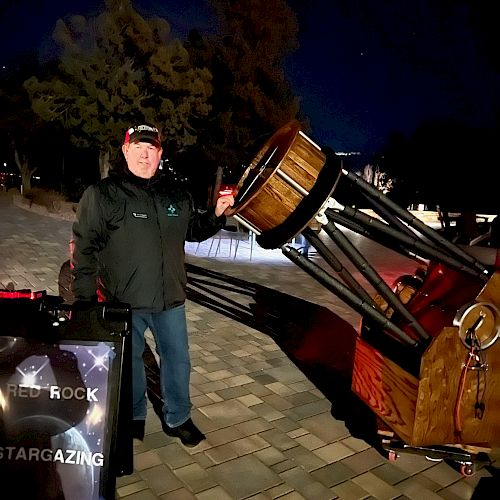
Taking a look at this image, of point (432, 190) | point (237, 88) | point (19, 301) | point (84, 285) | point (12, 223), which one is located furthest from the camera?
point (432, 190)

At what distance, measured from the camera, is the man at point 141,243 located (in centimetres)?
285

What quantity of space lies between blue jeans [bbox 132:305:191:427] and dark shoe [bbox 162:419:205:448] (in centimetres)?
4

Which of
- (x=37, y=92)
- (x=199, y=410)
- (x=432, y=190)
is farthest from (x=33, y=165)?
(x=199, y=410)

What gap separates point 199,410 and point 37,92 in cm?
1824

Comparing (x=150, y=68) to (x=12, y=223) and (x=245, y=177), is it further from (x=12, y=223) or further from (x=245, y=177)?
(x=245, y=177)

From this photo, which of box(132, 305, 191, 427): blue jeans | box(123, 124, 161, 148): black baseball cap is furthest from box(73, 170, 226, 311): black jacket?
box(123, 124, 161, 148): black baseball cap

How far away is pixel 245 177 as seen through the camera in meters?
3.10

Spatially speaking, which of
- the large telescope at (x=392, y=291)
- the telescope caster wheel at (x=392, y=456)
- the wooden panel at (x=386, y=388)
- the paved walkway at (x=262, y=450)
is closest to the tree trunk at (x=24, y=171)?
the paved walkway at (x=262, y=450)

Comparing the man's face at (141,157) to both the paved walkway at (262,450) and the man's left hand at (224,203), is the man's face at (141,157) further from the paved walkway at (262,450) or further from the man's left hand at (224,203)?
the paved walkway at (262,450)

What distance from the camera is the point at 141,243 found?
296 cm

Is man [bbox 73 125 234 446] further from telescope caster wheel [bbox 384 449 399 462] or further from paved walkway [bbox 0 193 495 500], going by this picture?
telescope caster wheel [bbox 384 449 399 462]

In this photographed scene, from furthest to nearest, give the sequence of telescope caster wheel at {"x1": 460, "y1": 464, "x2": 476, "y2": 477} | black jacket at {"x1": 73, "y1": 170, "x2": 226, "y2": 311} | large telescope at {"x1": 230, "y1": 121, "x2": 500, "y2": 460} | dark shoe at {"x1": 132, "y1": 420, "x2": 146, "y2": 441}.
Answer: dark shoe at {"x1": 132, "y1": 420, "x2": 146, "y2": 441} < telescope caster wheel at {"x1": 460, "y1": 464, "x2": 476, "y2": 477} < black jacket at {"x1": 73, "y1": 170, "x2": 226, "y2": 311} < large telescope at {"x1": 230, "y1": 121, "x2": 500, "y2": 460}

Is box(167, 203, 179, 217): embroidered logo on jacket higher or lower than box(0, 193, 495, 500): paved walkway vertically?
higher

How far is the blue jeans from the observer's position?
3.13m
